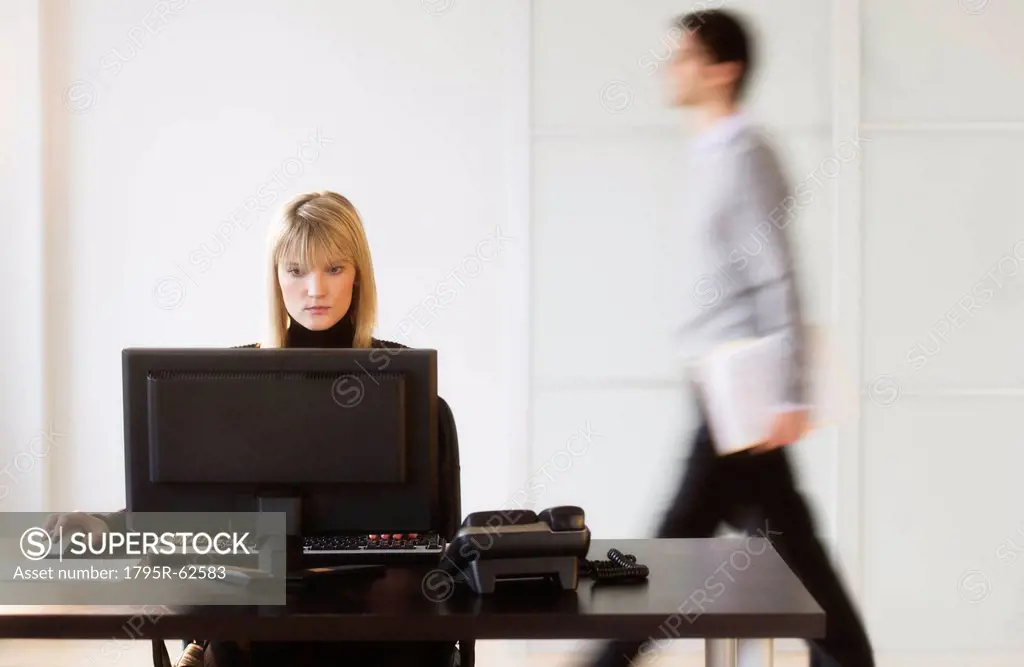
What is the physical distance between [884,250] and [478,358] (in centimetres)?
141

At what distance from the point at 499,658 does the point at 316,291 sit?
174cm

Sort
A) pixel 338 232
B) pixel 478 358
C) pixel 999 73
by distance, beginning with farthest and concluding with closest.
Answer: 1. pixel 478 358
2. pixel 999 73
3. pixel 338 232

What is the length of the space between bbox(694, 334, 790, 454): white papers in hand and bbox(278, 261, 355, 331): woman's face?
1080 mm

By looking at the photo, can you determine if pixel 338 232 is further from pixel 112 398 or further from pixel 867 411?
pixel 867 411

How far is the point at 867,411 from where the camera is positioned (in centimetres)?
372

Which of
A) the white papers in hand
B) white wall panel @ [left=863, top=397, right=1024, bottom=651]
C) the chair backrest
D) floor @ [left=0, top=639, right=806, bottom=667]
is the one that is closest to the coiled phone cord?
the chair backrest

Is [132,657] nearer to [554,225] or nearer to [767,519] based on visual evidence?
[554,225]

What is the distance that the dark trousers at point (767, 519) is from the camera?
9.46 ft

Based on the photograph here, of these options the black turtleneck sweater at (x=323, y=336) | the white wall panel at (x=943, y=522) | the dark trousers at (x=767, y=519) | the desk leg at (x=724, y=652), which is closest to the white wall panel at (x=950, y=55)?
the white wall panel at (x=943, y=522)

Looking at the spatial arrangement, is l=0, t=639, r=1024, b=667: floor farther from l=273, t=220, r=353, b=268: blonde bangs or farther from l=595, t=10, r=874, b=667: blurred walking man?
l=273, t=220, r=353, b=268: blonde bangs

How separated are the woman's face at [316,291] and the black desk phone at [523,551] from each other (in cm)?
86

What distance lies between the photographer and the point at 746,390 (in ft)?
9.99

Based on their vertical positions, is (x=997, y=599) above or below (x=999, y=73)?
below

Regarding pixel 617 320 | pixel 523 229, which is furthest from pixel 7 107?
pixel 617 320
